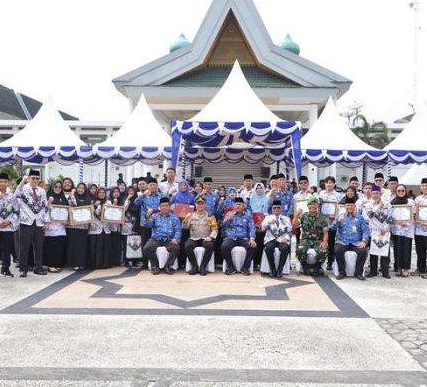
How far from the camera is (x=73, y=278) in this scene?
7.30 meters

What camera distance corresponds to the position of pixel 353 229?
297 inches

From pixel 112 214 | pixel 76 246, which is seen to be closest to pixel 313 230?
pixel 112 214

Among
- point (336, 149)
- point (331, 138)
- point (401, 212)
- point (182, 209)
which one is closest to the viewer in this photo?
point (401, 212)

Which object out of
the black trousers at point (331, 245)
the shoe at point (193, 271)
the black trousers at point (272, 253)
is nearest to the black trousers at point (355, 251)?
the black trousers at point (331, 245)

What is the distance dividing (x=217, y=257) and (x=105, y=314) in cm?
356

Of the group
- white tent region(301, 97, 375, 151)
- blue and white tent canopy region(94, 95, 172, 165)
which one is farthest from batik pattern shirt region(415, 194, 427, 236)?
blue and white tent canopy region(94, 95, 172, 165)

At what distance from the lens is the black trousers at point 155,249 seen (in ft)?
25.4

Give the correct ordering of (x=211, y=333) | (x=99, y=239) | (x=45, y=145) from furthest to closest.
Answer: (x=45, y=145) < (x=99, y=239) < (x=211, y=333)

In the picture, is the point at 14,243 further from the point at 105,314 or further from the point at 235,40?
the point at 235,40

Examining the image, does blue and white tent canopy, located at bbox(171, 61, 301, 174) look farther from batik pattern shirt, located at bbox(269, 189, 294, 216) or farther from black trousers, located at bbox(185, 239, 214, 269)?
black trousers, located at bbox(185, 239, 214, 269)

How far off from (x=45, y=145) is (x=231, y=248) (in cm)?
690

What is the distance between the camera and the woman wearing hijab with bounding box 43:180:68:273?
777 cm

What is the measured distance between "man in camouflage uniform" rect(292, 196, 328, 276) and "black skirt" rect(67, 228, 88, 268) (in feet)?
11.6

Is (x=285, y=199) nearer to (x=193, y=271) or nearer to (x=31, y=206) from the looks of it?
(x=193, y=271)
